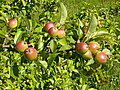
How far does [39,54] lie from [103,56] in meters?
0.28

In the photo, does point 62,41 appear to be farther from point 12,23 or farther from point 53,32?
point 12,23

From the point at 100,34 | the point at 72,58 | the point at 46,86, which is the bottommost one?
→ the point at 46,86

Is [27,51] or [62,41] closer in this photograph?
[27,51]

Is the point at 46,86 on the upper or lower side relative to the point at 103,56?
lower


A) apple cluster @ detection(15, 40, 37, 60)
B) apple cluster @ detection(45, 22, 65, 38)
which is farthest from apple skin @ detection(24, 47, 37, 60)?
apple cluster @ detection(45, 22, 65, 38)

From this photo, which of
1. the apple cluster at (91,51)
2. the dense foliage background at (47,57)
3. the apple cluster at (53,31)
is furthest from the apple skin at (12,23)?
the apple cluster at (91,51)

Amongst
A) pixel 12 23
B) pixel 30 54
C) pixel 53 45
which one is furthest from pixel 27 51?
pixel 12 23

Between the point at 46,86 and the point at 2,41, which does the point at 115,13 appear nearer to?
the point at 46,86

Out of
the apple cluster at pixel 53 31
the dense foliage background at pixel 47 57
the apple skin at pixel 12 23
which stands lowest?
the dense foliage background at pixel 47 57

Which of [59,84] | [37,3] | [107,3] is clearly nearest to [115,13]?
[107,3]

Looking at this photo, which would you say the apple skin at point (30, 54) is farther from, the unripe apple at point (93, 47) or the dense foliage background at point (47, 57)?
the unripe apple at point (93, 47)

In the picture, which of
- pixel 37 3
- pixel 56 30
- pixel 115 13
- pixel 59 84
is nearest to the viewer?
pixel 56 30

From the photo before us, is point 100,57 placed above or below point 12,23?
below

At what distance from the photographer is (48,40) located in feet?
4.83
